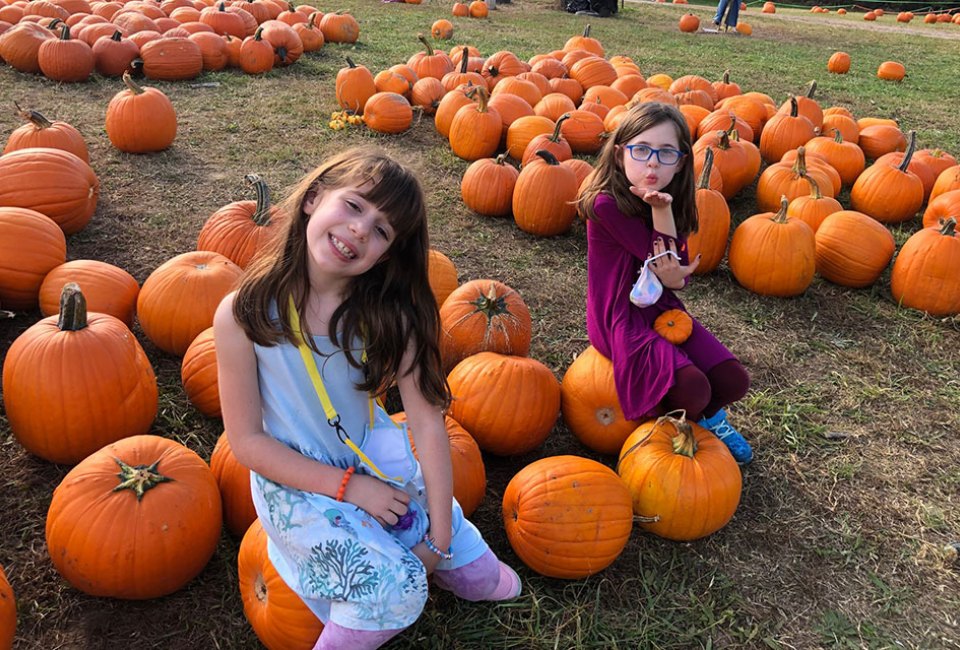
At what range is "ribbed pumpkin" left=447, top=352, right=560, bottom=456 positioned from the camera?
294 centimetres

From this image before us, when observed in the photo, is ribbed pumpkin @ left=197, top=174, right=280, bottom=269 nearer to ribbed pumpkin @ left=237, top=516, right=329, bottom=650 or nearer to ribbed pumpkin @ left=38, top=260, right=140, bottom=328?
ribbed pumpkin @ left=38, top=260, right=140, bottom=328

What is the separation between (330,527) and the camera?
78.8 inches

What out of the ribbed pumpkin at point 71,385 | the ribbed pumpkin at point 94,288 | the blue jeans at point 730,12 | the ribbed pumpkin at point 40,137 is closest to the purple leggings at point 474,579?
the ribbed pumpkin at point 71,385

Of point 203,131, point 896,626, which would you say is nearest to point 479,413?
point 896,626

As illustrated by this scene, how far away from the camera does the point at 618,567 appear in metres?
2.64

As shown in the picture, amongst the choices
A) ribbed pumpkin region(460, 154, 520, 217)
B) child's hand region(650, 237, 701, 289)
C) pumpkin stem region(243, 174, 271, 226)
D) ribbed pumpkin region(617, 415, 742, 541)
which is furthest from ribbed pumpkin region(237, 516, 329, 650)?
ribbed pumpkin region(460, 154, 520, 217)

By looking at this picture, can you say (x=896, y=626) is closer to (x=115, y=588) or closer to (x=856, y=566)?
(x=856, y=566)

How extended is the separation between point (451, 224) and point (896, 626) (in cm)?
362

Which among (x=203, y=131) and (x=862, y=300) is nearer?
(x=862, y=300)

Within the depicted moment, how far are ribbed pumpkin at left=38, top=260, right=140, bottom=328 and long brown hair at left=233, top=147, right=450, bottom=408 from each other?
60.9 inches

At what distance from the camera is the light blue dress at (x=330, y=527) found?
1.97 metres

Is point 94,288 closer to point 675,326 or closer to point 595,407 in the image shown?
point 595,407

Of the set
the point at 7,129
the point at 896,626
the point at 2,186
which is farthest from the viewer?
the point at 7,129

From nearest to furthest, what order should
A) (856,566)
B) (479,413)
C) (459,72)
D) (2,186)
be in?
(856,566) → (479,413) → (2,186) → (459,72)
